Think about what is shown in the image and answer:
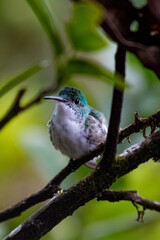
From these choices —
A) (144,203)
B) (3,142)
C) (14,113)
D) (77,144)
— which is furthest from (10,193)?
(14,113)

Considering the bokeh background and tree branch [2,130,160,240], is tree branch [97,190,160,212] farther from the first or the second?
the bokeh background

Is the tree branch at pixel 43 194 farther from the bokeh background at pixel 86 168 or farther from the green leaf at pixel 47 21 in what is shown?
the green leaf at pixel 47 21

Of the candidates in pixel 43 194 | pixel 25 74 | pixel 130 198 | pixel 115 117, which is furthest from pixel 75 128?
pixel 25 74

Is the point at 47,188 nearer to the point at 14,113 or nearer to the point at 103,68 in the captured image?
the point at 14,113

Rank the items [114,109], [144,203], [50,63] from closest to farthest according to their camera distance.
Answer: [50,63] → [114,109] → [144,203]

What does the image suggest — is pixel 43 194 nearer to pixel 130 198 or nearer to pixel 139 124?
pixel 130 198

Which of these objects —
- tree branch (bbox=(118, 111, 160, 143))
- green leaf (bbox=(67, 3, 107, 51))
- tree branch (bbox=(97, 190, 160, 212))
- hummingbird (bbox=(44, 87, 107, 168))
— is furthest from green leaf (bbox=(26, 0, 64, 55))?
hummingbird (bbox=(44, 87, 107, 168))
